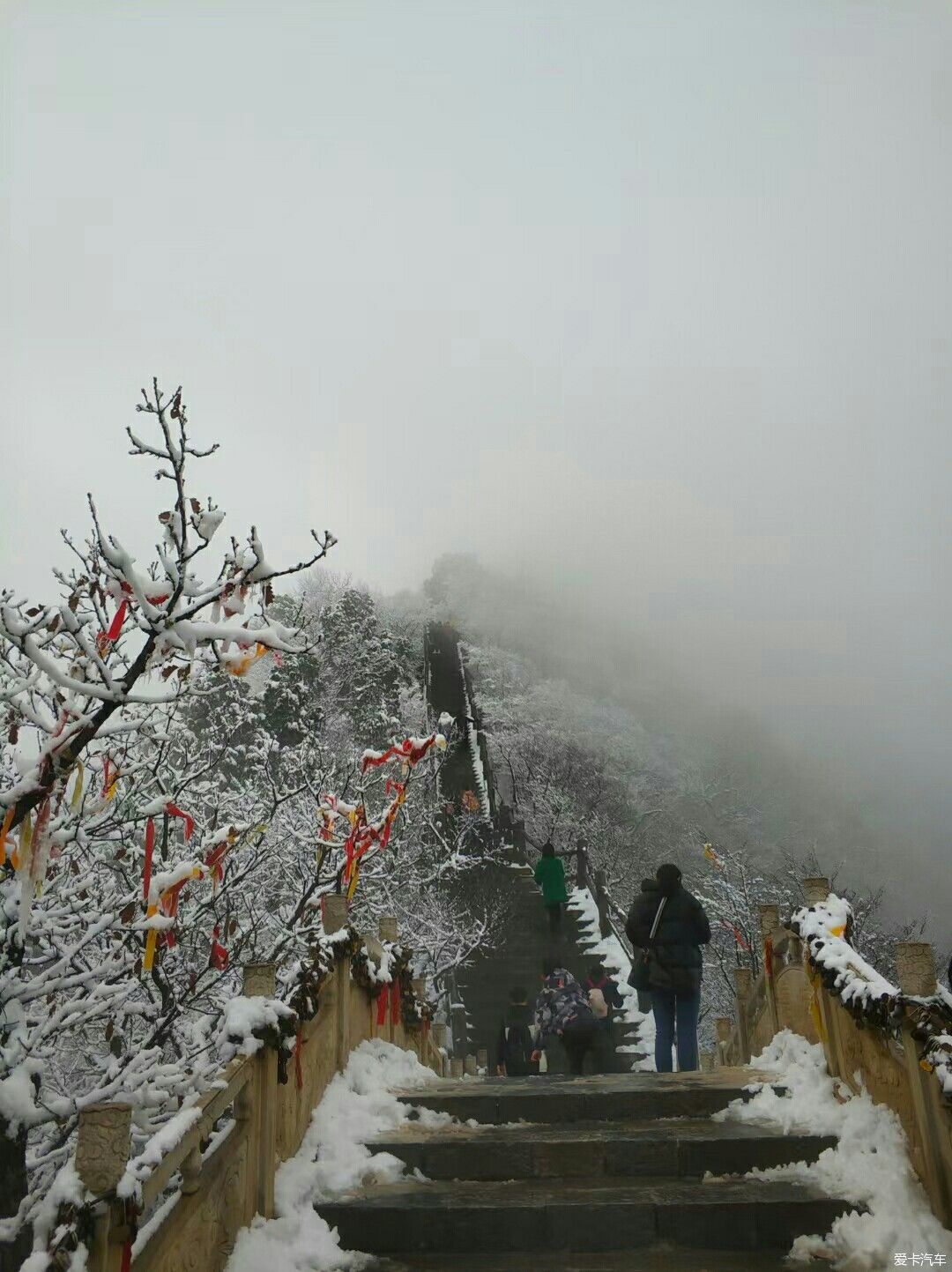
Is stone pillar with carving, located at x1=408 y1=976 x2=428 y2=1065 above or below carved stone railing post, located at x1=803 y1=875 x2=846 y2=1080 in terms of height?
above

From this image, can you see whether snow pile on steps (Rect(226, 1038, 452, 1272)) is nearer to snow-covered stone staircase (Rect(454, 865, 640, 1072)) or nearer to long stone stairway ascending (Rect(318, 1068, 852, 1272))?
long stone stairway ascending (Rect(318, 1068, 852, 1272))

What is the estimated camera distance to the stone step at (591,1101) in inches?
255

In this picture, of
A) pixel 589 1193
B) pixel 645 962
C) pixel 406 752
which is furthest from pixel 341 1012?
pixel 406 752

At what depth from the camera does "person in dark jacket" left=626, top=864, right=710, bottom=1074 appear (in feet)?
28.1

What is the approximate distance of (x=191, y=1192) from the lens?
4047 millimetres

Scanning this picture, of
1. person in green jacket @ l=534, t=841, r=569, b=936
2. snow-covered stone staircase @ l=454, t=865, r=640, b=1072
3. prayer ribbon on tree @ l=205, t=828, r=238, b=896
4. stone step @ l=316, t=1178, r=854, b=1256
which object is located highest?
person in green jacket @ l=534, t=841, r=569, b=936

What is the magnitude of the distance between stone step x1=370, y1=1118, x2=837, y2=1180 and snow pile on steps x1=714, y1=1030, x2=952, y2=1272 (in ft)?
0.35

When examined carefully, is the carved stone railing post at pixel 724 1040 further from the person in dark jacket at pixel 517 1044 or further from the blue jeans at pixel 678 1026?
the blue jeans at pixel 678 1026

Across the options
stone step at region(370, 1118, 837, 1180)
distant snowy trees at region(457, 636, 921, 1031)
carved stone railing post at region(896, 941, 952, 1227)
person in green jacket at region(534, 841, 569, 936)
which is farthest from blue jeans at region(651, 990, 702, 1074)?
distant snowy trees at region(457, 636, 921, 1031)

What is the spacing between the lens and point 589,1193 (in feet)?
17.0

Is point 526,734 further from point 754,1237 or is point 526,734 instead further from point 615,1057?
point 754,1237

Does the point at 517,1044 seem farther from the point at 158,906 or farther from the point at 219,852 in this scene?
the point at 158,906

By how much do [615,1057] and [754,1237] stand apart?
395 inches

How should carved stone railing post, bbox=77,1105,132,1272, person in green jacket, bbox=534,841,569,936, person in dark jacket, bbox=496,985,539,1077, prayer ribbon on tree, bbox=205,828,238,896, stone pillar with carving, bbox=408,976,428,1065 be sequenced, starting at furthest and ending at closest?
1. person in green jacket, bbox=534,841,569,936
2. person in dark jacket, bbox=496,985,539,1077
3. stone pillar with carving, bbox=408,976,428,1065
4. prayer ribbon on tree, bbox=205,828,238,896
5. carved stone railing post, bbox=77,1105,132,1272
